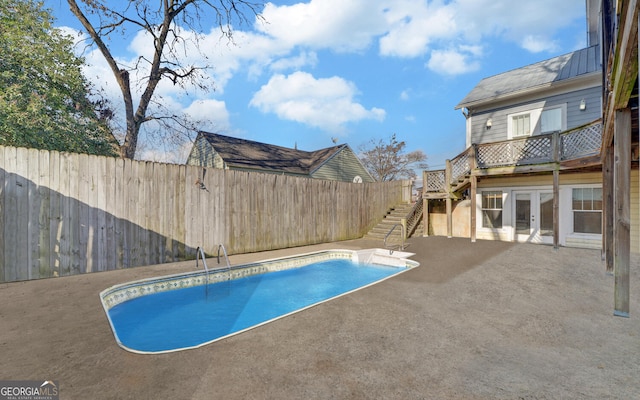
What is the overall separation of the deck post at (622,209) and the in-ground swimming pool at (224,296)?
3.66 m

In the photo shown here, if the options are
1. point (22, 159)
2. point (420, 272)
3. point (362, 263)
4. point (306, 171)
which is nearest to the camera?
point (22, 159)

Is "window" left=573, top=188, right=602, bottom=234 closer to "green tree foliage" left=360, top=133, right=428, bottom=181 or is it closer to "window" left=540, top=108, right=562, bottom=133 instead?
"window" left=540, top=108, right=562, bottom=133

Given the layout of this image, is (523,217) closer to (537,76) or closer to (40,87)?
(537,76)

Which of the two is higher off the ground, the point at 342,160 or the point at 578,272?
the point at 342,160

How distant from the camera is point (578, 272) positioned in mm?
5809

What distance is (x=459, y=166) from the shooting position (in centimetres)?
1017

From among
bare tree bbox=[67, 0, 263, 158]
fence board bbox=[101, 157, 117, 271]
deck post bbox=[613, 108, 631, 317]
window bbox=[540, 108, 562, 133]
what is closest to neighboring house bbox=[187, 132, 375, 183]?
bare tree bbox=[67, 0, 263, 158]

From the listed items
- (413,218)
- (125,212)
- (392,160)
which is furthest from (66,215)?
(392,160)

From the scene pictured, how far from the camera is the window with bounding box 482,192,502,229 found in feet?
32.7

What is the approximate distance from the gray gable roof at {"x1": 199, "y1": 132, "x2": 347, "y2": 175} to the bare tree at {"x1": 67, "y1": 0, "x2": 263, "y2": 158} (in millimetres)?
3321

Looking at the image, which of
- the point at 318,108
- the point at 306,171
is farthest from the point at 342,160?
the point at 318,108

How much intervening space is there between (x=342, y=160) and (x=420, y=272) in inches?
537

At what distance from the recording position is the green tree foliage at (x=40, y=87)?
7496 mm

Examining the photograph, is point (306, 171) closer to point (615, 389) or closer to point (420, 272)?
point (420, 272)
